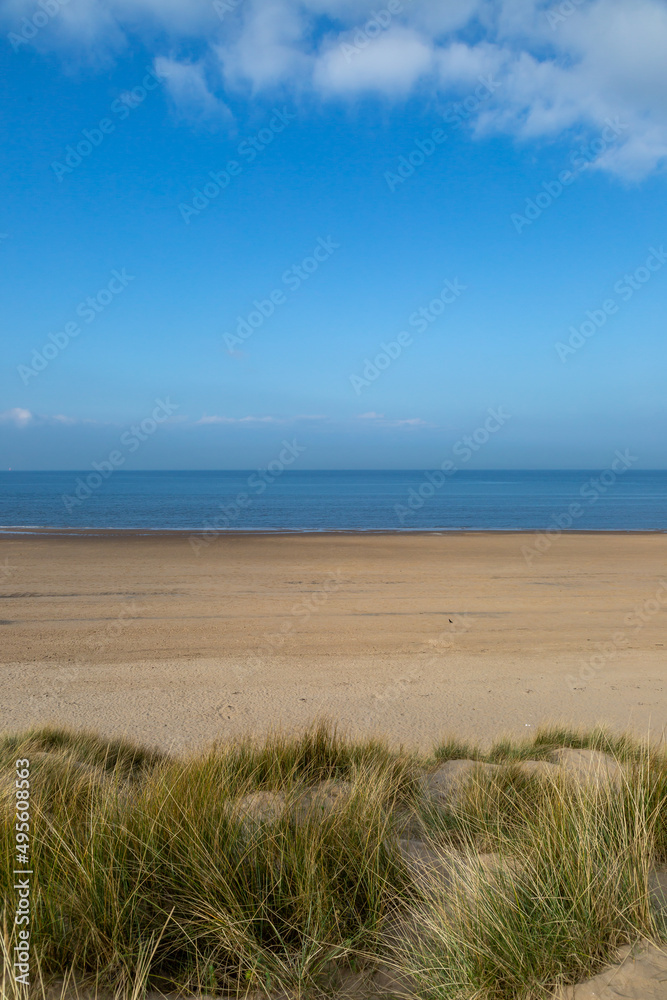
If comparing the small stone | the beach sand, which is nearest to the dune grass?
the small stone

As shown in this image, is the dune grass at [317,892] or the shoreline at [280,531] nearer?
the dune grass at [317,892]

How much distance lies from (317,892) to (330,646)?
8091 millimetres

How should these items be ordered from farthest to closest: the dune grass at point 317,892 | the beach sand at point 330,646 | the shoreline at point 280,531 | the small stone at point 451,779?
the shoreline at point 280,531
the beach sand at point 330,646
the small stone at point 451,779
the dune grass at point 317,892

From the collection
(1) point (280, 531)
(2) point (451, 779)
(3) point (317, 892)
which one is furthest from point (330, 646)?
(1) point (280, 531)

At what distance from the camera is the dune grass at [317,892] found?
254 cm

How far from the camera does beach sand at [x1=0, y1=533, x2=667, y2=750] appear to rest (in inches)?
298

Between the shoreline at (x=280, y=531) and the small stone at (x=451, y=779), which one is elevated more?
the shoreline at (x=280, y=531)

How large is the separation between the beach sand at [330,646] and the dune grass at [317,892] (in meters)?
3.16

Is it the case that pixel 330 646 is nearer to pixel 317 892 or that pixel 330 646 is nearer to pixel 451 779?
pixel 451 779

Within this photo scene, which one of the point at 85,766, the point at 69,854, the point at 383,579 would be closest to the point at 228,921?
the point at 69,854

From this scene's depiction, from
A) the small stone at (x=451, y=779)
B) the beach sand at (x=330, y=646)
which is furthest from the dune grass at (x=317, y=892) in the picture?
the beach sand at (x=330, y=646)

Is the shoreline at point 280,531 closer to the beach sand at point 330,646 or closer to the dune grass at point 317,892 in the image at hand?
the beach sand at point 330,646

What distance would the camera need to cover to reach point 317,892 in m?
2.88

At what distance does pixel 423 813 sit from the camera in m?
4.11
